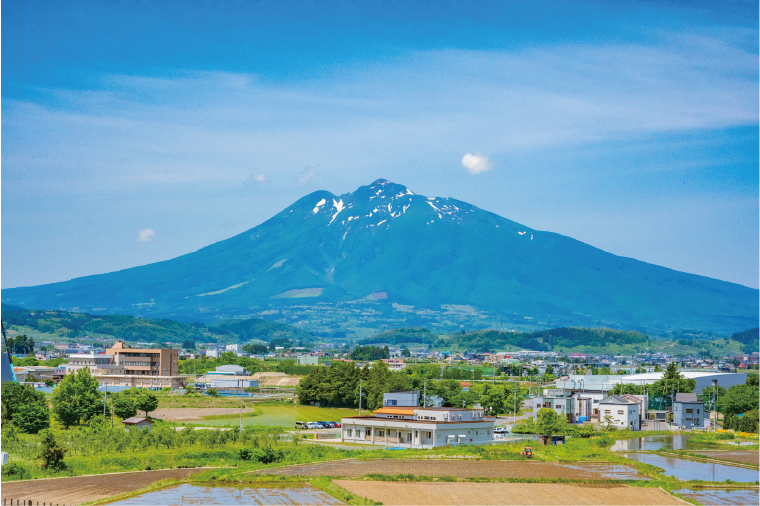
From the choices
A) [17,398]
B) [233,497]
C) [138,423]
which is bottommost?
[233,497]

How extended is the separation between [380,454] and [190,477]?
27.9 ft

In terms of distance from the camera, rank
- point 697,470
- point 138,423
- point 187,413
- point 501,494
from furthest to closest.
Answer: point 187,413 < point 138,423 < point 697,470 < point 501,494

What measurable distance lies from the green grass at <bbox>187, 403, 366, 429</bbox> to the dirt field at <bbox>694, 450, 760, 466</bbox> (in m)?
19.3

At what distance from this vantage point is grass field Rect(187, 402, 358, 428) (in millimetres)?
42875

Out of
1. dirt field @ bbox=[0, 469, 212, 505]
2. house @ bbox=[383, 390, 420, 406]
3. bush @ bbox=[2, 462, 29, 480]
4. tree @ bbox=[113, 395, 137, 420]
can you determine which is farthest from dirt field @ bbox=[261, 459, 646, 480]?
tree @ bbox=[113, 395, 137, 420]

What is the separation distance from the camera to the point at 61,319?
186875mm

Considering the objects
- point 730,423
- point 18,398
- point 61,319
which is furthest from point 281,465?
point 61,319

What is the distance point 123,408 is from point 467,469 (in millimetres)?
19800

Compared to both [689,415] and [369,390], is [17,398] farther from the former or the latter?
[689,415]

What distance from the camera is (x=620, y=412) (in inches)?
1799

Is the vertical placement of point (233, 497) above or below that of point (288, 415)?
above

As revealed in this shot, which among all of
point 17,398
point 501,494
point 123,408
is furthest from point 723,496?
point 17,398

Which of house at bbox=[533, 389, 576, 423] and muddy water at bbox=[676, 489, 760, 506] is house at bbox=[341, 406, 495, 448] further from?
house at bbox=[533, 389, 576, 423]

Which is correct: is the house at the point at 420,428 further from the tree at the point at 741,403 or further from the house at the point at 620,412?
the tree at the point at 741,403
